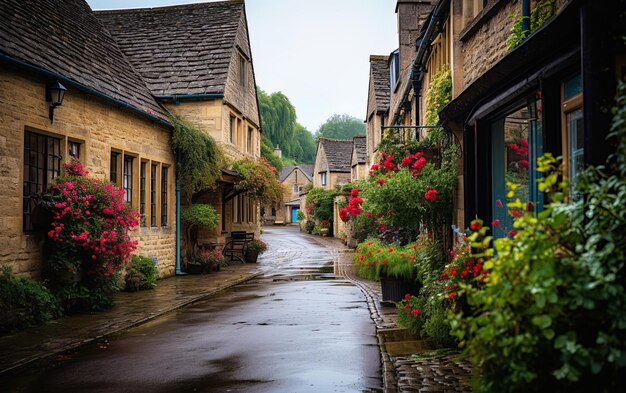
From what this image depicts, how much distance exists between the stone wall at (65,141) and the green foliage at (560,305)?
29.5 feet

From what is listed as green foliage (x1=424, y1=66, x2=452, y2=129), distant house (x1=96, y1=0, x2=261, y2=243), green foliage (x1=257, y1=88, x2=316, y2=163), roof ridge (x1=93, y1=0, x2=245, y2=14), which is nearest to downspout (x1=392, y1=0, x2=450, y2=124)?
green foliage (x1=424, y1=66, x2=452, y2=129)

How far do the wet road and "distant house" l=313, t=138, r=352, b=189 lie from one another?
136 ft

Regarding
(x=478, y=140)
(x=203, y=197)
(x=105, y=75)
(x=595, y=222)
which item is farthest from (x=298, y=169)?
(x=595, y=222)

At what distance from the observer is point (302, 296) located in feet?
43.1

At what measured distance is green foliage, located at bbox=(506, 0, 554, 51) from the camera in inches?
235

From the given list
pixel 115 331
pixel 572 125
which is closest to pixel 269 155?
A: pixel 115 331

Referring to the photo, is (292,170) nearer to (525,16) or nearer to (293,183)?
(293,183)

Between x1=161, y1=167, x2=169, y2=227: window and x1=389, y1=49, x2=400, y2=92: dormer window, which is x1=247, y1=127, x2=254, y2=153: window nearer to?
x1=389, y1=49, x2=400, y2=92: dormer window

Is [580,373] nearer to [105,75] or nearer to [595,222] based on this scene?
[595,222]

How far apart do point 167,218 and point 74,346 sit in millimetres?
9948

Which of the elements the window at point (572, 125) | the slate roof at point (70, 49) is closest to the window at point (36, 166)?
the slate roof at point (70, 49)

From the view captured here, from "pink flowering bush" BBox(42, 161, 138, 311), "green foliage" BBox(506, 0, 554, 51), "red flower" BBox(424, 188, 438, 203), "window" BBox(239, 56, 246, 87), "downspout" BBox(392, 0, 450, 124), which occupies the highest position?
"window" BBox(239, 56, 246, 87)

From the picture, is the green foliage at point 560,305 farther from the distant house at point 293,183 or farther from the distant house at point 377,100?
the distant house at point 293,183

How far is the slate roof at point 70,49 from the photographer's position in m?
Result: 10.9
